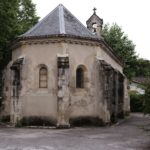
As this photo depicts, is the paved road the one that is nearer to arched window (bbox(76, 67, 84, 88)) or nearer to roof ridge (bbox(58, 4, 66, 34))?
arched window (bbox(76, 67, 84, 88))

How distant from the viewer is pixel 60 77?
971 inches

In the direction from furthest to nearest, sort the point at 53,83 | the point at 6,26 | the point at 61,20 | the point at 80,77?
1. the point at 6,26
2. the point at 61,20
3. the point at 80,77
4. the point at 53,83

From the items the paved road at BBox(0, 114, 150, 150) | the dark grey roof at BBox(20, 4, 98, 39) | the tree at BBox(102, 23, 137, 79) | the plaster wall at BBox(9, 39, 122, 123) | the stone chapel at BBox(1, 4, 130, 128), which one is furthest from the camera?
the tree at BBox(102, 23, 137, 79)

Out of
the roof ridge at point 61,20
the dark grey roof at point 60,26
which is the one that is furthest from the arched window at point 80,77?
the roof ridge at point 61,20

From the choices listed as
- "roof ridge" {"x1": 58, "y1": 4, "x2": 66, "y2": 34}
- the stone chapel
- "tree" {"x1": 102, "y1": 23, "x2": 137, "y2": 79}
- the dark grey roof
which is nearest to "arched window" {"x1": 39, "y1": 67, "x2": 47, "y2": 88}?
the stone chapel

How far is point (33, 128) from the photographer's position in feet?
78.8

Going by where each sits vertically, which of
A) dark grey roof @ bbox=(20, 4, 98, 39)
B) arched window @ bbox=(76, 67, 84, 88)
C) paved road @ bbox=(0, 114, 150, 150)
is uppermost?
dark grey roof @ bbox=(20, 4, 98, 39)

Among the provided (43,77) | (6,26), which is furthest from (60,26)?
(6,26)

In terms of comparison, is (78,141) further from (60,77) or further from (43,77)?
(43,77)

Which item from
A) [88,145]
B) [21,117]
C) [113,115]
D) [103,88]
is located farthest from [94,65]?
[88,145]

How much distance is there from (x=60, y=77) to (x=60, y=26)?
3.82m

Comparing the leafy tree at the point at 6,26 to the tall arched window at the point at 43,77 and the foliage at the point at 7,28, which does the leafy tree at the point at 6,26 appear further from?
the tall arched window at the point at 43,77

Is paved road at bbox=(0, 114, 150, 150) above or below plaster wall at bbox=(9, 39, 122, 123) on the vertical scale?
below

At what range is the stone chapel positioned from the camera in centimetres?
2506
